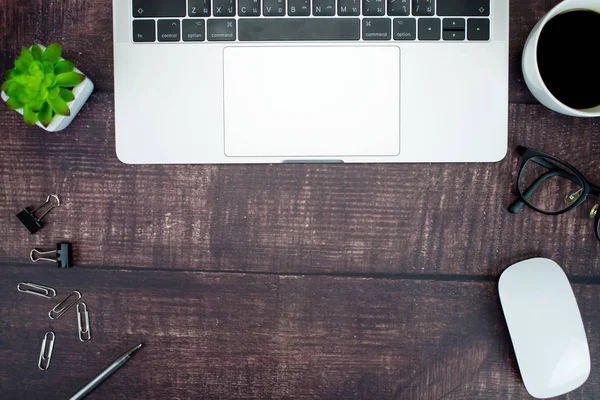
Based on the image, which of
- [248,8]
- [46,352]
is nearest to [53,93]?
[248,8]

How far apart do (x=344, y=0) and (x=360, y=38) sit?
0.15 feet

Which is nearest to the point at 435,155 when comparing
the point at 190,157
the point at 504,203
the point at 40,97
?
the point at 504,203

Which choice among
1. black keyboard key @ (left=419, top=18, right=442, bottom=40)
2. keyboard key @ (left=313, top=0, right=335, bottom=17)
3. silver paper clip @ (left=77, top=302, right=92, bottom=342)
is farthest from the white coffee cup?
silver paper clip @ (left=77, top=302, right=92, bottom=342)

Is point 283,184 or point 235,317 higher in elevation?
point 283,184

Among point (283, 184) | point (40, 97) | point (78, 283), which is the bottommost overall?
point (78, 283)

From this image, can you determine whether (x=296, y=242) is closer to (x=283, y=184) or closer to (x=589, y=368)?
(x=283, y=184)

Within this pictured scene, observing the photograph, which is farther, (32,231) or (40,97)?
(32,231)

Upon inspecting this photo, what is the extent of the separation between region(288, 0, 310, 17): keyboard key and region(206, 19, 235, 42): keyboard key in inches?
2.7

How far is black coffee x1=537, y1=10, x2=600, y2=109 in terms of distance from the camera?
559 millimetres

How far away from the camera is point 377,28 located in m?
0.56

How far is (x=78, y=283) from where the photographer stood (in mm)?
633

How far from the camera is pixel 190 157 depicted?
1.94ft

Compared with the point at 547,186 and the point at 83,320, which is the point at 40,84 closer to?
the point at 83,320

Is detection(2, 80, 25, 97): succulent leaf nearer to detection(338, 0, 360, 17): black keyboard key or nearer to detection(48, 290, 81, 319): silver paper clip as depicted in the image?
detection(48, 290, 81, 319): silver paper clip
